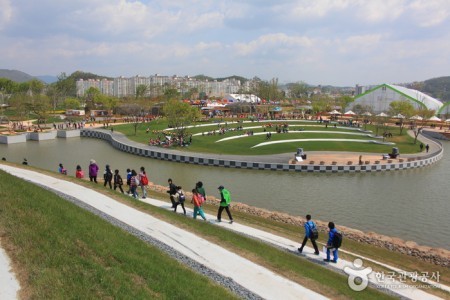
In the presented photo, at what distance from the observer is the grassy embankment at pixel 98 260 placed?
7.74 metres

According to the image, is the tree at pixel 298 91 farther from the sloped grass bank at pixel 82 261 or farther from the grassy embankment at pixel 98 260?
the sloped grass bank at pixel 82 261

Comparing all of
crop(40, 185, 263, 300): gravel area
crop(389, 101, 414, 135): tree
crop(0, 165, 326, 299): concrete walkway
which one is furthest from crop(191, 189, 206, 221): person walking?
crop(389, 101, 414, 135): tree

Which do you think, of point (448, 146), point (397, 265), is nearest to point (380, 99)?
point (448, 146)

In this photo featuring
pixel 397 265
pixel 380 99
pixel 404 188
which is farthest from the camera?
pixel 380 99

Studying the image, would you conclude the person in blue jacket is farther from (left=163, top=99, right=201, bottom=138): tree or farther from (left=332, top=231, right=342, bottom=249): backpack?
(left=163, top=99, right=201, bottom=138): tree

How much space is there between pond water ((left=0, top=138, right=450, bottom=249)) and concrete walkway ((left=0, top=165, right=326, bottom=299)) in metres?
8.62

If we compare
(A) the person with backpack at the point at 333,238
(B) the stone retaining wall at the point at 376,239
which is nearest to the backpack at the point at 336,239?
(A) the person with backpack at the point at 333,238

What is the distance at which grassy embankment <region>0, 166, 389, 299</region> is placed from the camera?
25.4 feet

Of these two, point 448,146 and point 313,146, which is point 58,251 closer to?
point 313,146

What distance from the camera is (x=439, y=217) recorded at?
19328 millimetres

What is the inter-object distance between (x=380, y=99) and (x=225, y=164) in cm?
7540

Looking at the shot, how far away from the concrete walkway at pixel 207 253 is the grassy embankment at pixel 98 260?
0.43 m

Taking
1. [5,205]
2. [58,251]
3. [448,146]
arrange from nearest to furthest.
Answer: [58,251], [5,205], [448,146]

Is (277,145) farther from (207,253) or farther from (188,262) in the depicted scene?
(188,262)
